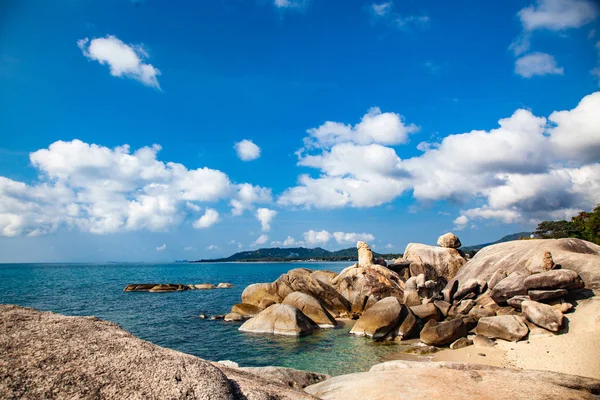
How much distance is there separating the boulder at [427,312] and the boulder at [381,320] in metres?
1.77

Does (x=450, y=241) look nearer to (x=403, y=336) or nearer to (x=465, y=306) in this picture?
(x=465, y=306)

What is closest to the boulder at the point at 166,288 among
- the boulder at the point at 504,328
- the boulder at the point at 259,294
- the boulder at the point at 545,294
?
the boulder at the point at 259,294

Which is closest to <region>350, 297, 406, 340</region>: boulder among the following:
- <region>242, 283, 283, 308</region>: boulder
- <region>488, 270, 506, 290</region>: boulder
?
<region>488, 270, 506, 290</region>: boulder

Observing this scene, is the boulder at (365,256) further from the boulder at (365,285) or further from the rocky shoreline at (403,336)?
the boulder at (365,285)

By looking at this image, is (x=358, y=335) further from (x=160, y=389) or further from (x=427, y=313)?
(x=160, y=389)

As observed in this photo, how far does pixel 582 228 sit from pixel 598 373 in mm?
62533

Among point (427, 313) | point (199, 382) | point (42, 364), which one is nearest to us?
point (42, 364)

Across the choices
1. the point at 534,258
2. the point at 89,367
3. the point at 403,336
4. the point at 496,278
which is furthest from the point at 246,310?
the point at 89,367

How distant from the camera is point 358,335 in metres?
27.0

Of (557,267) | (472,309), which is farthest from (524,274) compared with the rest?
(472,309)

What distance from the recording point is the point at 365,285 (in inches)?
1518

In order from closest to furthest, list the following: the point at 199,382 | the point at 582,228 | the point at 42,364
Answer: the point at 42,364, the point at 199,382, the point at 582,228

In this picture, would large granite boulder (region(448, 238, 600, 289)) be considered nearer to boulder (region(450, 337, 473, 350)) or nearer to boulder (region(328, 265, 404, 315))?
boulder (region(328, 265, 404, 315))

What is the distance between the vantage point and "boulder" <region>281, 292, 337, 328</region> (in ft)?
100
